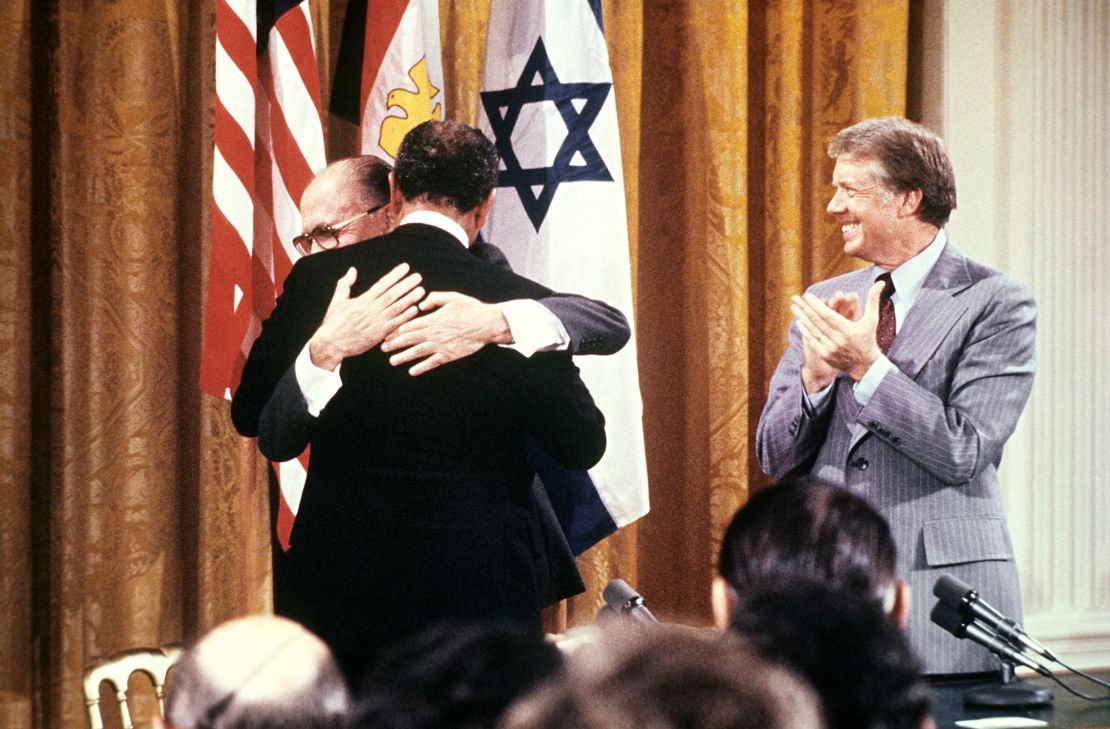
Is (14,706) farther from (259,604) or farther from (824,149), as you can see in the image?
(824,149)

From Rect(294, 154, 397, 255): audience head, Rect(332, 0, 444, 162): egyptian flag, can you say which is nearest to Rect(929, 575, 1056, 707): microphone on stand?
Rect(294, 154, 397, 255): audience head

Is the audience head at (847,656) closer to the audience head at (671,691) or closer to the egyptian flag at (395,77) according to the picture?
the audience head at (671,691)

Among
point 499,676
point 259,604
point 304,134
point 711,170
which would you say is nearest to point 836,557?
point 499,676

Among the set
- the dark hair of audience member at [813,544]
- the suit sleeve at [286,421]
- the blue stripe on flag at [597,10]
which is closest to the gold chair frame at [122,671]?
the suit sleeve at [286,421]

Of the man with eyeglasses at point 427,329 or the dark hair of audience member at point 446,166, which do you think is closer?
the man with eyeglasses at point 427,329

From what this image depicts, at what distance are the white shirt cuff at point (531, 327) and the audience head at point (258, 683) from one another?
156 centimetres

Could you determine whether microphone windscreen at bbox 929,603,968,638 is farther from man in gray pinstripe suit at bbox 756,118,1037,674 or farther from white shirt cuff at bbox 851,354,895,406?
white shirt cuff at bbox 851,354,895,406

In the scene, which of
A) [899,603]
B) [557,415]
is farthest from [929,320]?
[899,603]

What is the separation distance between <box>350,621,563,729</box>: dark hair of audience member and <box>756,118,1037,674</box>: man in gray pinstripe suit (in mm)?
1980

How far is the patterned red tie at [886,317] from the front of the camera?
2.93m

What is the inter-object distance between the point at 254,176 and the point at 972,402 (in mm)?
1909

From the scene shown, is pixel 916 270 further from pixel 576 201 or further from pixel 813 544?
pixel 813 544

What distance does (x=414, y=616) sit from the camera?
2.52m

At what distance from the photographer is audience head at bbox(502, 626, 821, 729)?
69 cm
